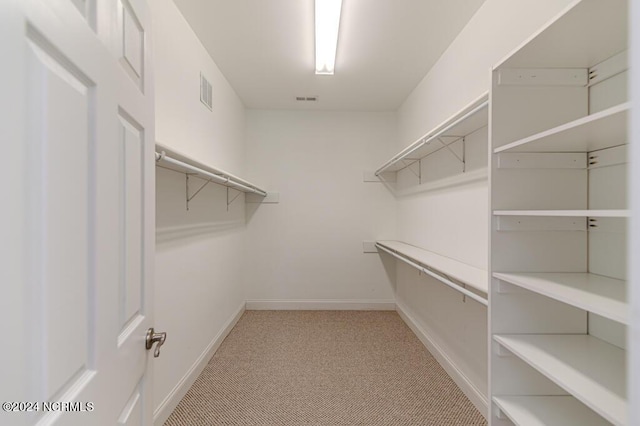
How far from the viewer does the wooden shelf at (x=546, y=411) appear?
1068 mm

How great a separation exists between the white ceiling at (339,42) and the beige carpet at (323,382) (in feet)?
8.15

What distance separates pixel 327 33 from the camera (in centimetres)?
209

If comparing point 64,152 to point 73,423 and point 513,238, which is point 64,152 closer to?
point 73,423

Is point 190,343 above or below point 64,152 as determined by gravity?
below

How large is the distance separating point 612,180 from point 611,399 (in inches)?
29.0

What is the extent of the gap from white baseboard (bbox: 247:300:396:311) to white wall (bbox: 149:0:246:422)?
708mm

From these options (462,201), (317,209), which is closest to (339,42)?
(462,201)

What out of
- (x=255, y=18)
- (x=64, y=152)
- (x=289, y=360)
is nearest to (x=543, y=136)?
(x=64, y=152)

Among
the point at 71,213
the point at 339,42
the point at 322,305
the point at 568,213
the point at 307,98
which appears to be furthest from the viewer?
the point at 322,305

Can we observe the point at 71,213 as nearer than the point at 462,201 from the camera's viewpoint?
Yes

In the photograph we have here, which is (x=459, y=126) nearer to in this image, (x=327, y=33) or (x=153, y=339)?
(x=327, y=33)

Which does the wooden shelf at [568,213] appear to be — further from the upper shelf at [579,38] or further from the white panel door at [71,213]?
the white panel door at [71,213]

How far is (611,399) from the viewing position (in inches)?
32.1

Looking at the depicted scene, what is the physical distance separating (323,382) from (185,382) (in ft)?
3.06
